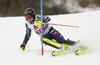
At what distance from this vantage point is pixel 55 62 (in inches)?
88.4

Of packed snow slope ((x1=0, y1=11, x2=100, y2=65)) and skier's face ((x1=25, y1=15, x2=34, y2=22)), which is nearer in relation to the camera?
packed snow slope ((x1=0, y1=11, x2=100, y2=65))

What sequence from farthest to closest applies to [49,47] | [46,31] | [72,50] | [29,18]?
[49,47] < [46,31] < [29,18] < [72,50]

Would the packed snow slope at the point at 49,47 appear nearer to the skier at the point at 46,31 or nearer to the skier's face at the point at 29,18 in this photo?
the skier at the point at 46,31

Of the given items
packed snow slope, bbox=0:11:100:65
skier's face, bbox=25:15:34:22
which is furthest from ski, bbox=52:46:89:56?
skier's face, bbox=25:15:34:22

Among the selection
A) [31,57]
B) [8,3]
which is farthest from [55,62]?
[8,3]

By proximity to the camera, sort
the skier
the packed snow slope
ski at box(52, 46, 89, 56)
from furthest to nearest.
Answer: the skier < ski at box(52, 46, 89, 56) < the packed snow slope

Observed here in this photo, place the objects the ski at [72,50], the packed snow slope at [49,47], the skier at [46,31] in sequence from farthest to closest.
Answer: the skier at [46,31]
the ski at [72,50]
the packed snow slope at [49,47]

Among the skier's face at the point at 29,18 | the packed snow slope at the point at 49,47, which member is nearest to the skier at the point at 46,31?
the skier's face at the point at 29,18

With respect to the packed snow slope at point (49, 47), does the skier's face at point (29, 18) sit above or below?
above

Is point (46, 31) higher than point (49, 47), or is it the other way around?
point (46, 31)

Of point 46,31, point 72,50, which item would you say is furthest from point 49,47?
point 72,50

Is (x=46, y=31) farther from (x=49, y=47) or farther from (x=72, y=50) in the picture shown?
(x=72, y=50)

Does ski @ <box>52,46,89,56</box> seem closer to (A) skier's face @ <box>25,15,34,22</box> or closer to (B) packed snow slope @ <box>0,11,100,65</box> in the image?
(B) packed snow slope @ <box>0,11,100,65</box>

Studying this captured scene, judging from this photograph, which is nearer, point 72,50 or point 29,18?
point 72,50
